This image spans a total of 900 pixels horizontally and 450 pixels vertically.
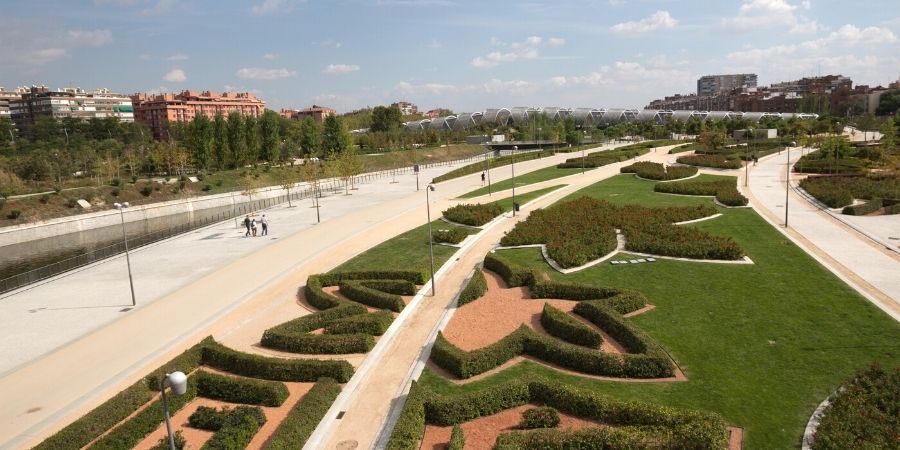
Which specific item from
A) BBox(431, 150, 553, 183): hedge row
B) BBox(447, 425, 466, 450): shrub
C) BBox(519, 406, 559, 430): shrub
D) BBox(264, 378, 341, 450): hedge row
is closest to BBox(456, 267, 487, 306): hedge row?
BBox(264, 378, 341, 450): hedge row

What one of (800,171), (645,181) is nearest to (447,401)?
(645,181)

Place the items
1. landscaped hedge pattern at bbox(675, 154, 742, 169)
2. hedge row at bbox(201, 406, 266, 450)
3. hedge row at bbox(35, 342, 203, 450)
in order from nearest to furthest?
hedge row at bbox(201, 406, 266, 450) < hedge row at bbox(35, 342, 203, 450) < landscaped hedge pattern at bbox(675, 154, 742, 169)

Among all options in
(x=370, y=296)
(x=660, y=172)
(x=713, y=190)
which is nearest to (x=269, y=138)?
(x=660, y=172)

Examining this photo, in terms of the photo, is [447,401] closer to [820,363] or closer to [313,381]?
[313,381]

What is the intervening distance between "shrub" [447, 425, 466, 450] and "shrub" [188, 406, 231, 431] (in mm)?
6593

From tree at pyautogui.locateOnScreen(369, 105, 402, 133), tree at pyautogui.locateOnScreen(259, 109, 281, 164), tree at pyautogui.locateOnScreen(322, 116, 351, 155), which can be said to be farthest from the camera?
tree at pyautogui.locateOnScreen(369, 105, 402, 133)

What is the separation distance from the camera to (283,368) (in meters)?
Result: 18.0

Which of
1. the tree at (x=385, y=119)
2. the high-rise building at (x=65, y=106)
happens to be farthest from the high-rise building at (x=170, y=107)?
the tree at (x=385, y=119)

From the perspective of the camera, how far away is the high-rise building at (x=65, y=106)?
162000mm

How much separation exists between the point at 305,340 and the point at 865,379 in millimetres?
17283

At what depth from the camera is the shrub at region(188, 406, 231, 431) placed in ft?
50.6

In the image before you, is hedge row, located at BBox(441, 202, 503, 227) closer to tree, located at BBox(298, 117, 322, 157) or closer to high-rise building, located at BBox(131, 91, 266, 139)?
tree, located at BBox(298, 117, 322, 157)

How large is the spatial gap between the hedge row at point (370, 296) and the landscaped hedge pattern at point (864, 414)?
15.5m

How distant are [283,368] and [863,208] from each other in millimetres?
38486
